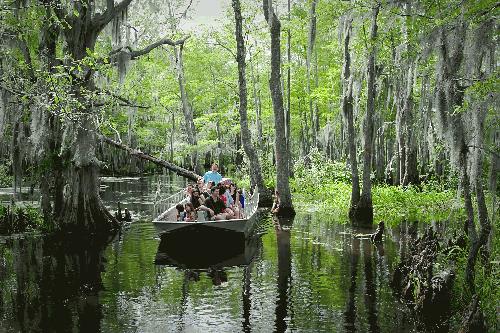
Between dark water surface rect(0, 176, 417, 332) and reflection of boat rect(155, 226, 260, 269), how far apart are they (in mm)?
28

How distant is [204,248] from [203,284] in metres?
4.09

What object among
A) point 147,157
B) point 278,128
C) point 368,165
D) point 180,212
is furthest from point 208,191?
point 278,128

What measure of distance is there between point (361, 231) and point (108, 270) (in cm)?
791

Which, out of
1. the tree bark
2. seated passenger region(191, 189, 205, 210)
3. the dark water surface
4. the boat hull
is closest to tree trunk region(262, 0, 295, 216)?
the tree bark

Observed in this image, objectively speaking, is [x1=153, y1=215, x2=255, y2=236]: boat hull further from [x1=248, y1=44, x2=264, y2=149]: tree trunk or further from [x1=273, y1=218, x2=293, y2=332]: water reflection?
[x1=248, y1=44, x2=264, y2=149]: tree trunk

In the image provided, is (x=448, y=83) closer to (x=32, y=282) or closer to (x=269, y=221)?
(x=32, y=282)

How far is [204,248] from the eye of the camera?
15000 millimetres

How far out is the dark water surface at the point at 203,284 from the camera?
8426 millimetres

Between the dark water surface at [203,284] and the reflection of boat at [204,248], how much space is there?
0.03m

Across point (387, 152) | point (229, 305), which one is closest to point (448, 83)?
point (229, 305)

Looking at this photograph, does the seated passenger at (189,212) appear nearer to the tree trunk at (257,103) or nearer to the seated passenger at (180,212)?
the seated passenger at (180,212)

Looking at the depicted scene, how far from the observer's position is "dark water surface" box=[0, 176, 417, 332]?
27.6ft

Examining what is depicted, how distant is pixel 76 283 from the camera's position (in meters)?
11.0

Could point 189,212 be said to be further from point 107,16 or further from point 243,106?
point 243,106
